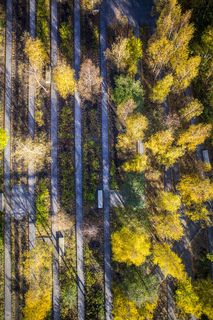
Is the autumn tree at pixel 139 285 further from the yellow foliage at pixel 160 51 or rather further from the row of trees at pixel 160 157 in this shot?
the yellow foliage at pixel 160 51

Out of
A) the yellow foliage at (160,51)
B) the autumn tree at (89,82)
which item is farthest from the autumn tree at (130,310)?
the yellow foliage at (160,51)

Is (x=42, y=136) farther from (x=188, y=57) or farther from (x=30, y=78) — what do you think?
(x=188, y=57)

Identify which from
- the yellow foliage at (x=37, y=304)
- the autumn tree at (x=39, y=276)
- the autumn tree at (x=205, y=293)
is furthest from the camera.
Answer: the autumn tree at (x=39, y=276)

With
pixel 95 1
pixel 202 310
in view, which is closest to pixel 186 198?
pixel 202 310

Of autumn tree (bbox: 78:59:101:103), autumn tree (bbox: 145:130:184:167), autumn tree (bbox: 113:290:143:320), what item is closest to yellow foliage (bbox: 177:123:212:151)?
autumn tree (bbox: 145:130:184:167)

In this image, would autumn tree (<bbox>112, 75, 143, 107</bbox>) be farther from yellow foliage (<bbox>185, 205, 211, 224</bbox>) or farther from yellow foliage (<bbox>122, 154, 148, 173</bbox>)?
yellow foliage (<bbox>185, 205, 211, 224</bbox>)
